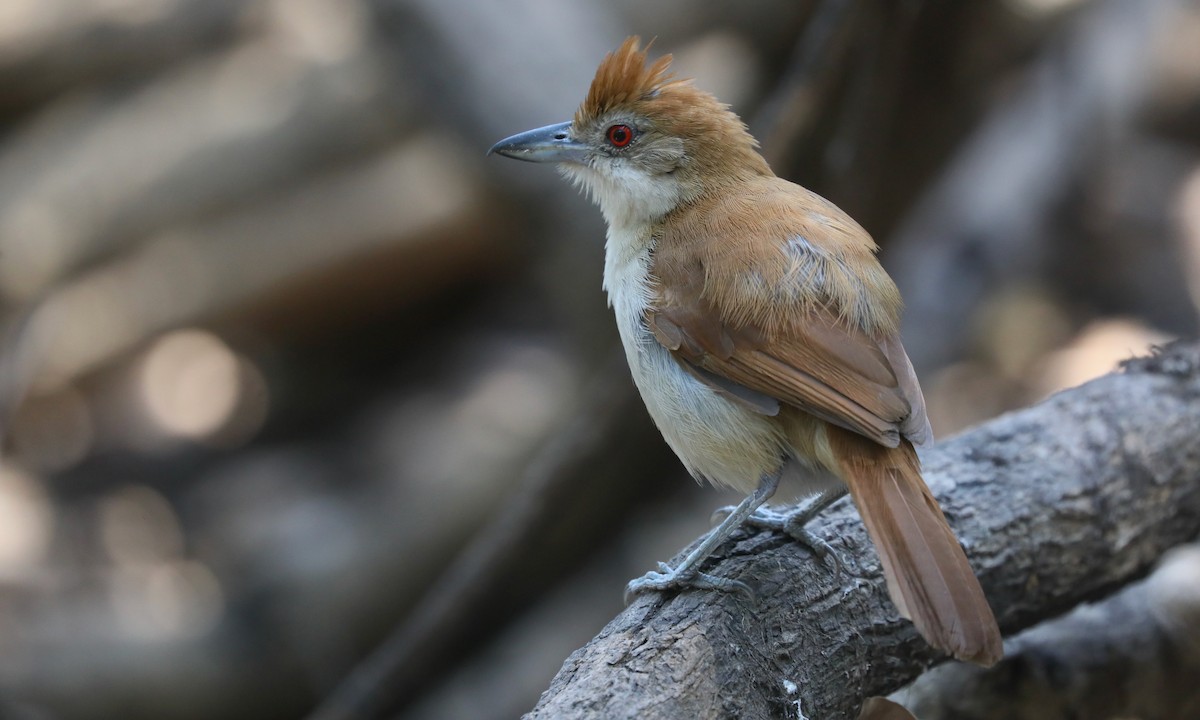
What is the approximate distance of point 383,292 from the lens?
6633mm

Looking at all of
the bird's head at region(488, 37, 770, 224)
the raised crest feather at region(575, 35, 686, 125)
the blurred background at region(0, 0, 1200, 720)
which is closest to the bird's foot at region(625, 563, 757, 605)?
the bird's head at region(488, 37, 770, 224)

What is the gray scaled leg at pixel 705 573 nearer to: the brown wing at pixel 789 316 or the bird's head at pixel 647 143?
the brown wing at pixel 789 316

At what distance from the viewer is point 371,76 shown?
21.5ft

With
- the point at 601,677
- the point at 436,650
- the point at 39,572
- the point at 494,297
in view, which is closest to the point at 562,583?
the point at 436,650

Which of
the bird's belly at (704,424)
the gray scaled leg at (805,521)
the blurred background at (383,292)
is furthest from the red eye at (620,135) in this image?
the blurred background at (383,292)

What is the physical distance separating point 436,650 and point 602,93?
2666 mm

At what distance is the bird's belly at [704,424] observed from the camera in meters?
3.06

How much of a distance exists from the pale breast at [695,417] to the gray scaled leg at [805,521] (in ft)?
0.49

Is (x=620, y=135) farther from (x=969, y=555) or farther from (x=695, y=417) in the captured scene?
(x=969, y=555)

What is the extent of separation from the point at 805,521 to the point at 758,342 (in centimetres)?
61

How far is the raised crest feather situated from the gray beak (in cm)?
16

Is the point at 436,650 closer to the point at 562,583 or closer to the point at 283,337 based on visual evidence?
the point at 562,583

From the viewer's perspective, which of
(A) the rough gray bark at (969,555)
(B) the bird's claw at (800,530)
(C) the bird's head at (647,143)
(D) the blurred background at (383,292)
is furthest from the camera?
(D) the blurred background at (383,292)

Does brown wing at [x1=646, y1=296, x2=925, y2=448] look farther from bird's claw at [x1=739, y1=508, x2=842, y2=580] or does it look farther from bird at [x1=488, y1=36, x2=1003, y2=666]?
bird's claw at [x1=739, y1=508, x2=842, y2=580]
